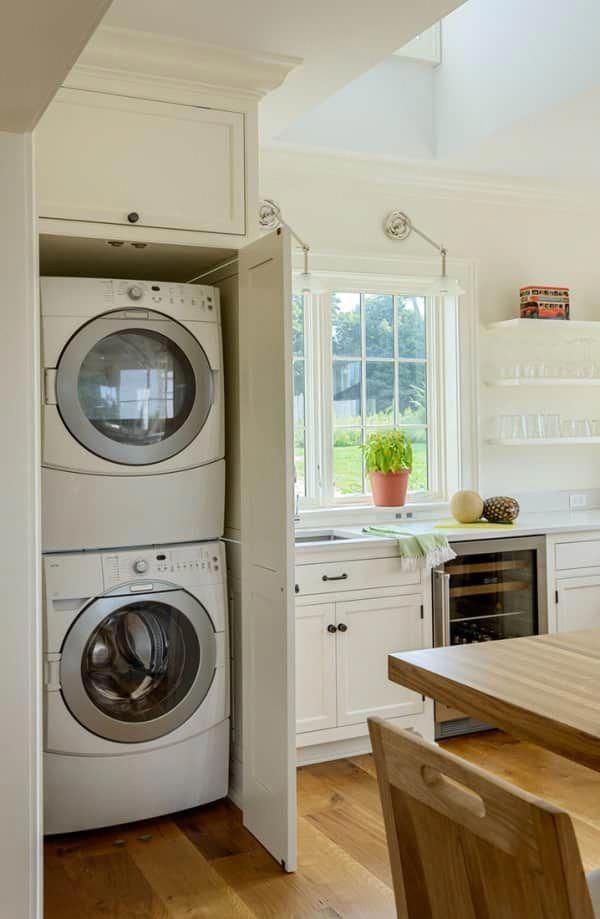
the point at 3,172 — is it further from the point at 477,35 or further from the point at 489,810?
the point at 477,35

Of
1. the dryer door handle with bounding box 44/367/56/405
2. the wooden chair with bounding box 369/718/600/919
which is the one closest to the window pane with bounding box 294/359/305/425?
the dryer door handle with bounding box 44/367/56/405

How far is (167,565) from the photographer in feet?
10.2

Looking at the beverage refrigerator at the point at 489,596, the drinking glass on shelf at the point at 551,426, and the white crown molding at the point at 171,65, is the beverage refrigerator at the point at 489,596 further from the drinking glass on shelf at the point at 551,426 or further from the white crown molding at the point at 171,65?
the white crown molding at the point at 171,65

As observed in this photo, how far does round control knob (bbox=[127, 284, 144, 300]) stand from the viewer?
303 cm

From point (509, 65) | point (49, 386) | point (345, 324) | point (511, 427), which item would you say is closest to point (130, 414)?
point (49, 386)

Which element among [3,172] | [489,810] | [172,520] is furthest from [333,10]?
[489,810]

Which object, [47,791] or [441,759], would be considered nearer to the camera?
[441,759]

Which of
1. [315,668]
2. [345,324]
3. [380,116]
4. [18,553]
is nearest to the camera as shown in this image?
[18,553]

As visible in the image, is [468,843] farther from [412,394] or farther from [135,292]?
[412,394]

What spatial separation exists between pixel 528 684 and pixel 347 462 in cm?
314

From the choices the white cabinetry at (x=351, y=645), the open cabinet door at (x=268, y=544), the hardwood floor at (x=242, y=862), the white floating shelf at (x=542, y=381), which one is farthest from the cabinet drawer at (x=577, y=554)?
the open cabinet door at (x=268, y=544)

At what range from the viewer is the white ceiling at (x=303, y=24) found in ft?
8.73

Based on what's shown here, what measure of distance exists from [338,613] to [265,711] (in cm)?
75

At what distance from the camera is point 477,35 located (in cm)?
383
